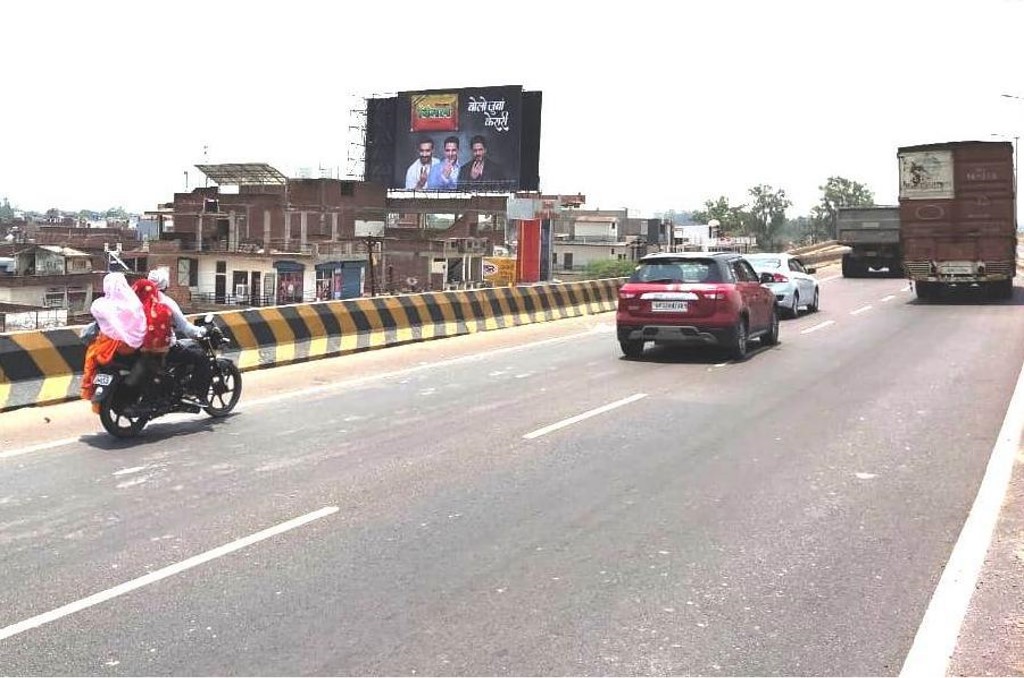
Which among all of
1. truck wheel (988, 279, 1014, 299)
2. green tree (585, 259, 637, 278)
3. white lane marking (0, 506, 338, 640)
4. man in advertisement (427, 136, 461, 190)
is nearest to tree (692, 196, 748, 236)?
green tree (585, 259, 637, 278)

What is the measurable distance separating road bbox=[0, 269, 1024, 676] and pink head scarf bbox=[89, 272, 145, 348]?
1.01 metres

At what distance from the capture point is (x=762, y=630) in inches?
180

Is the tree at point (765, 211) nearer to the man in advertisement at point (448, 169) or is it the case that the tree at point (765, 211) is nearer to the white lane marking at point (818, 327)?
the man in advertisement at point (448, 169)

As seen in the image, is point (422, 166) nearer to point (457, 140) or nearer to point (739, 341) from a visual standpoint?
point (457, 140)

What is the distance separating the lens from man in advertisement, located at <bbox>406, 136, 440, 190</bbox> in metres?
70.9

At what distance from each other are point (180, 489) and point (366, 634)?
3160 mm

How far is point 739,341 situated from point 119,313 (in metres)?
9.14

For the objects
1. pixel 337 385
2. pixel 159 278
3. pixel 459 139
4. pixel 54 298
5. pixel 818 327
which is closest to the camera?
pixel 159 278

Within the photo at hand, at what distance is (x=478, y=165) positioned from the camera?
2712 inches

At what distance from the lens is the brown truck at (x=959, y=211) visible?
25.1 metres

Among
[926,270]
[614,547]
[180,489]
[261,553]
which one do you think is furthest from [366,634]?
[926,270]

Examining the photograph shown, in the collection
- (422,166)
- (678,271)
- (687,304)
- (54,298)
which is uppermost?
(422,166)

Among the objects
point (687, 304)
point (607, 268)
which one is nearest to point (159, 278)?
point (687, 304)

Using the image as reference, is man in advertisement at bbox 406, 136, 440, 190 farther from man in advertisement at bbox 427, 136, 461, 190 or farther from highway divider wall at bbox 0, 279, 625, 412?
highway divider wall at bbox 0, 279, 625, 412
